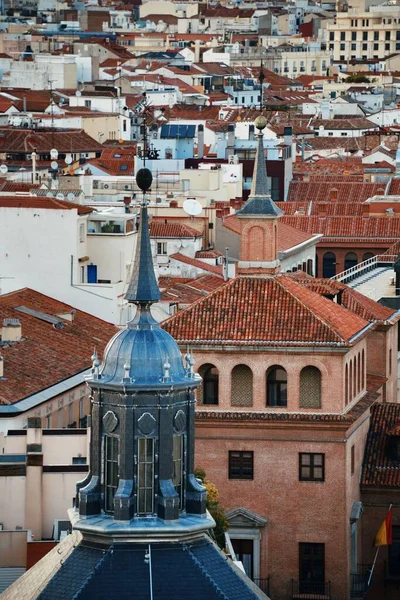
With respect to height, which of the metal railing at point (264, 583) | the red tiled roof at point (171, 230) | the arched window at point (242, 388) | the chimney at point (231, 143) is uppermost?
the arched window at point (242, 388)

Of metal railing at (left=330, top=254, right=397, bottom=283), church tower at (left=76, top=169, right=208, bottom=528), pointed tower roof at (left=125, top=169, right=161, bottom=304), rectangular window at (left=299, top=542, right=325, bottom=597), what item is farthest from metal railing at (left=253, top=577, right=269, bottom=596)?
metal railing at (left=330, top=254, right=397, bottom=283)

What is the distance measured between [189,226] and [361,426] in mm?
37783

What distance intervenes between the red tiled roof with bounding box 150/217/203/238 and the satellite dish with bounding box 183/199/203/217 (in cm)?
92

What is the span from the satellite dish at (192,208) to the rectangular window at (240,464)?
38567 mm

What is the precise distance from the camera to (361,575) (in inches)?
1919

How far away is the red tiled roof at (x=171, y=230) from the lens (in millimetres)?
83500

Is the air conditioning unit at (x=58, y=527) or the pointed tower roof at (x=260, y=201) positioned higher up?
the pointed tower roof at (x=260, y=201)

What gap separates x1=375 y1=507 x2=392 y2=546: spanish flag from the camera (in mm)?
49031

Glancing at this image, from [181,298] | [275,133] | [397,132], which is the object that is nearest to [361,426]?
[181,298]

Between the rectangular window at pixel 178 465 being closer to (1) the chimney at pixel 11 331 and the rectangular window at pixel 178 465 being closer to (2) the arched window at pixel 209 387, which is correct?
(2) the arched window at pixel 209 387

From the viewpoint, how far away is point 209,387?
48.5 m

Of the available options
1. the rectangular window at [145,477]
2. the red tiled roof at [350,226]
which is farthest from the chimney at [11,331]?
the red tiled roof at [350,226]

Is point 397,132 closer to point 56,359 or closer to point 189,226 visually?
point 189,226

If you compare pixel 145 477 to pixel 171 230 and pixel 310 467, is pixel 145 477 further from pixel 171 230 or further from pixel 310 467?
pixel 171 230
